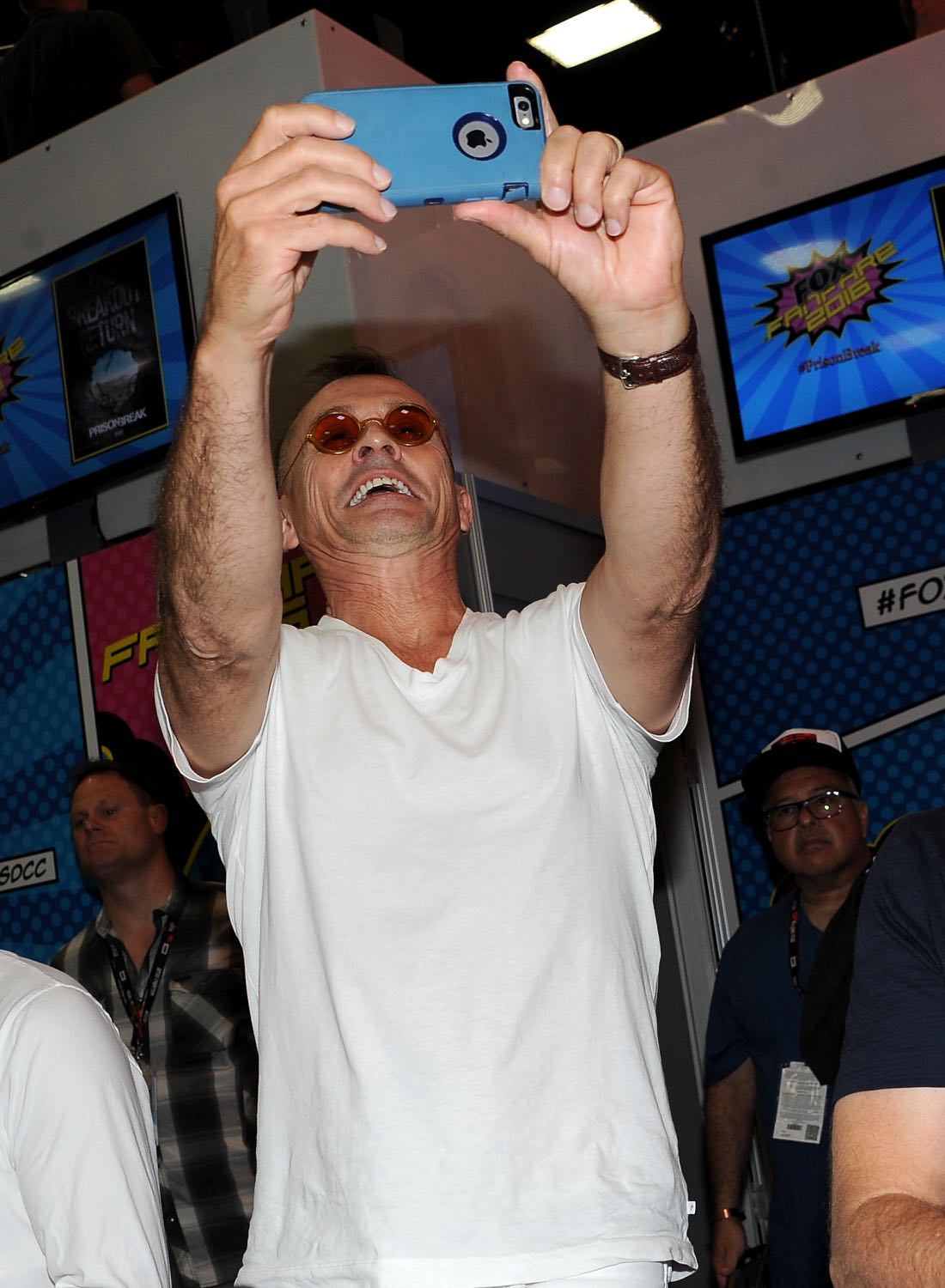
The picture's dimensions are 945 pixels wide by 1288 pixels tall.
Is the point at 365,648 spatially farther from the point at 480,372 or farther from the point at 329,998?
the point at 480,372

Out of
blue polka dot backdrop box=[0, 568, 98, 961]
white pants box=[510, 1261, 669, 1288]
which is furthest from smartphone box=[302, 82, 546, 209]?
blue polka dot backdrop box=[0, 568, 98, 961]

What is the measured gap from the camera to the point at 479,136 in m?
1.41

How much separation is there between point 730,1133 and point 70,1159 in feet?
7.63

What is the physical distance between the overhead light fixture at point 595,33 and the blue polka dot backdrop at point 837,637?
387cm

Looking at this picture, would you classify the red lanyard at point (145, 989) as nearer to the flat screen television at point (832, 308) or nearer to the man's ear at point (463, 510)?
the man's ear at point (463, 510)

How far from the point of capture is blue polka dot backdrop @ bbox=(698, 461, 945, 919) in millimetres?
3793

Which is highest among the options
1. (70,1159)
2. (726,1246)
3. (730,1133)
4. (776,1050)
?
(70,1159)

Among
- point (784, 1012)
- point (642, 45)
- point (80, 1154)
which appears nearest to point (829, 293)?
point (784, 1012)

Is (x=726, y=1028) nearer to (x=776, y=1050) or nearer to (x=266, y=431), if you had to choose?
(x=776, y=1050)

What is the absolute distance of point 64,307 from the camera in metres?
3.82

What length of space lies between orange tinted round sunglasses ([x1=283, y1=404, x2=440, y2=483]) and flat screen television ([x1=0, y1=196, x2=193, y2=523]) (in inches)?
67.4

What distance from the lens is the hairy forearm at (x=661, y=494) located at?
1565mm

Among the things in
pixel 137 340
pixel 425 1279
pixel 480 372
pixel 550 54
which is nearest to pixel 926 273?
pixel 480 372

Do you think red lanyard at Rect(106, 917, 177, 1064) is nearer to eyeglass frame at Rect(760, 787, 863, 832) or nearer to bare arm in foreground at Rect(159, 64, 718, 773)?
eyeglass frame at Rect(760, 787, 863, 832)
